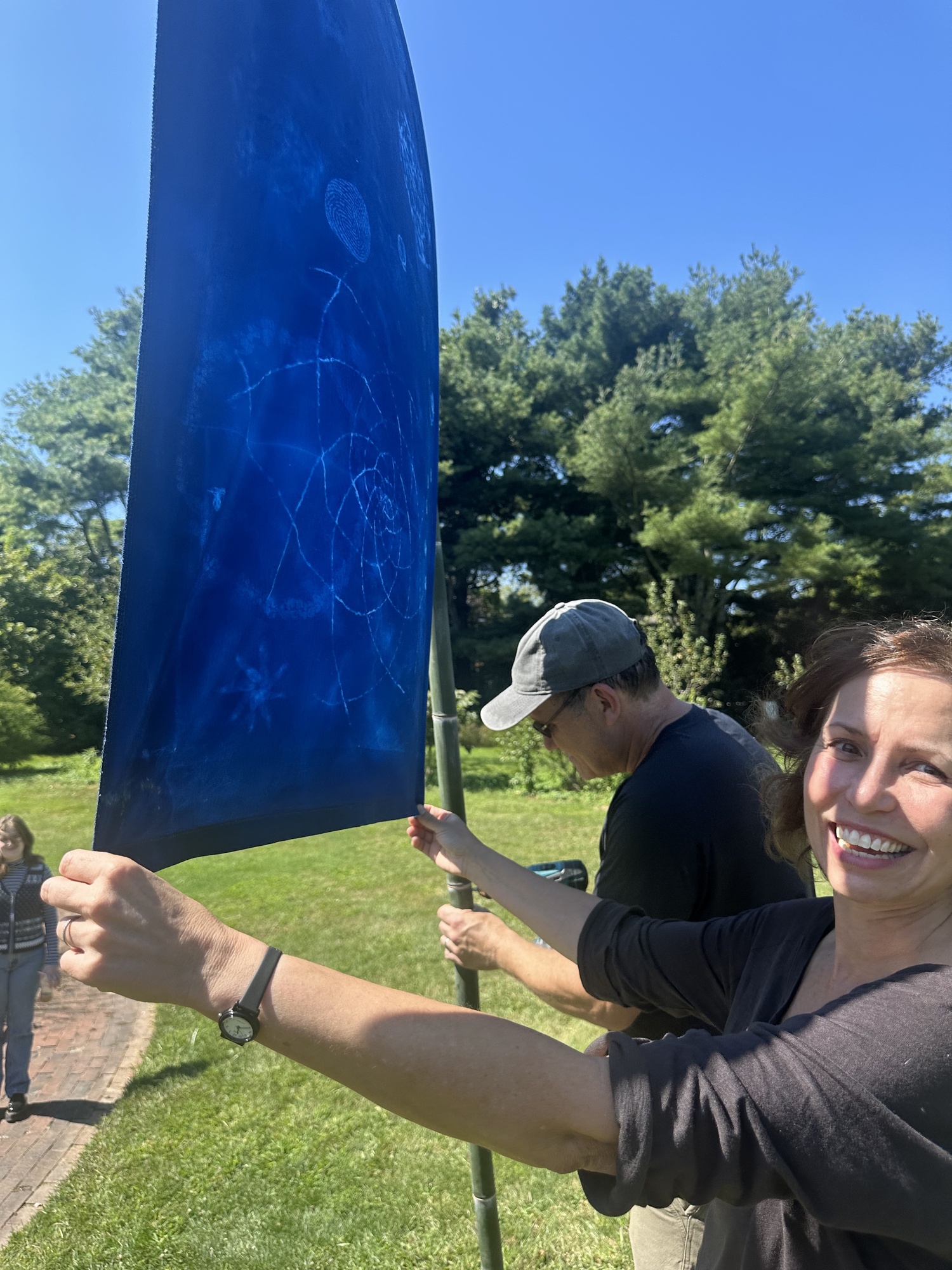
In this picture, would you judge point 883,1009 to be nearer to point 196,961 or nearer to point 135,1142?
point 196,961

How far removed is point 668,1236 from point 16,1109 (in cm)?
456

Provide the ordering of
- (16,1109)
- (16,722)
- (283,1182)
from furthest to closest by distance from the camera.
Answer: (16,722)
(16,1109)
(283,1182)

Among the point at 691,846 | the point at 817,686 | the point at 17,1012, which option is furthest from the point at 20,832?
the point at 817,686

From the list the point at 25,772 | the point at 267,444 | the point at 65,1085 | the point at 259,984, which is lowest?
the point at 25,772

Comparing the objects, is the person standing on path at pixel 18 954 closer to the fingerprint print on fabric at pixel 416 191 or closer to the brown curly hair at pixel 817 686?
the fingerprint print on fabric at pixel 416 191

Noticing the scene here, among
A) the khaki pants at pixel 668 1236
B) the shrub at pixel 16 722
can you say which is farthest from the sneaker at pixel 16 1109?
the shrub at pixel 16 722

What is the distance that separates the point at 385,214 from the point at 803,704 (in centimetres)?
107

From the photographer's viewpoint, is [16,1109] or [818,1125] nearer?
[818,1125]

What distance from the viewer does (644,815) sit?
1.73m

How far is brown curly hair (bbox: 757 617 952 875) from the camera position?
1126 millimetres

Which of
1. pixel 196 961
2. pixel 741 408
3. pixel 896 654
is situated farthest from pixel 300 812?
pixel 741 408

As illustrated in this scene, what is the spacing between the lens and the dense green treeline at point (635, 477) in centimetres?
2220

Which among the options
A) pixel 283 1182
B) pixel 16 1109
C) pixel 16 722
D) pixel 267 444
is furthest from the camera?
pixel 16 722

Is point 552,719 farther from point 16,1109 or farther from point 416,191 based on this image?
point 16,1109
